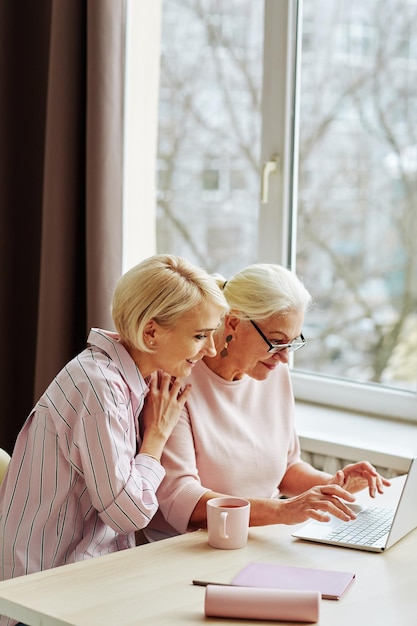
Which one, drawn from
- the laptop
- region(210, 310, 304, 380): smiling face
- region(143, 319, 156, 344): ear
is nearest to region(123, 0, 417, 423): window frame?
region(210, 310, 304, 380): smiling face

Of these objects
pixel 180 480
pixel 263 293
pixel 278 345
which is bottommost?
pixel 180 480

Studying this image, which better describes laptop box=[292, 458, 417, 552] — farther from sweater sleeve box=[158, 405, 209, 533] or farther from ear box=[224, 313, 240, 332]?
ear box=[224, 313, 240, 332]

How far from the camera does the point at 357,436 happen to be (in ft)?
8.41

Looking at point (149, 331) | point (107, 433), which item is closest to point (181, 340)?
point (149, 331)

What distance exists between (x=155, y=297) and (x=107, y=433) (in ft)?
0.96

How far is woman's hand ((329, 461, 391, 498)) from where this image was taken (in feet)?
6.43

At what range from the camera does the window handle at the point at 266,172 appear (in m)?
2.88

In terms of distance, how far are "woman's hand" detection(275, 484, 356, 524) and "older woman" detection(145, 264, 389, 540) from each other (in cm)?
14

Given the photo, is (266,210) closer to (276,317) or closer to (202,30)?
(202,30)

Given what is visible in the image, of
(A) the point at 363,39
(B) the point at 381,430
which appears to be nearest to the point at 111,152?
(A) the point at 363,39

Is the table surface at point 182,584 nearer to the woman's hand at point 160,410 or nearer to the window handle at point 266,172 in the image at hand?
the woman's hand at point 160,410

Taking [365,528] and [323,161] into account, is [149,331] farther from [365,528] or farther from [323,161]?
[323,161]

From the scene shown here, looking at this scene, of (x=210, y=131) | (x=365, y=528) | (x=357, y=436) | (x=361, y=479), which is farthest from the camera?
(x=210, y=131)

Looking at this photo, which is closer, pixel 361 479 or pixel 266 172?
pixel 361 479
